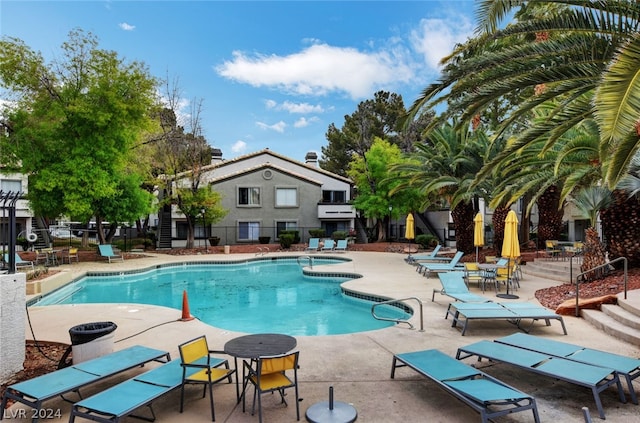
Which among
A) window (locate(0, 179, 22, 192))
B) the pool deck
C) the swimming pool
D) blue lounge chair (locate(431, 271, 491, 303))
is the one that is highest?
window (locate(0, 179, 22, 192))

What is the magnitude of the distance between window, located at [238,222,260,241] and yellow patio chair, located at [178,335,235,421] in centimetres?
2669

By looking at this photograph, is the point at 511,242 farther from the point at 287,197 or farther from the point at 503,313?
the point at 287,197

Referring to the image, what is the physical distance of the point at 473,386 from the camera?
4.35 m

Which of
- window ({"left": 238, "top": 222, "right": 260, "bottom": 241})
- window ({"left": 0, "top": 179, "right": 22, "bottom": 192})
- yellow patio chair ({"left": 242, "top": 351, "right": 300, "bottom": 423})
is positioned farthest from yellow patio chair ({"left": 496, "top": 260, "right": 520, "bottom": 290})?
window ({"left": 0, "top": 179, "right": 22, "bottom": 192})

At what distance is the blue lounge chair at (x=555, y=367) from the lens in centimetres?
441

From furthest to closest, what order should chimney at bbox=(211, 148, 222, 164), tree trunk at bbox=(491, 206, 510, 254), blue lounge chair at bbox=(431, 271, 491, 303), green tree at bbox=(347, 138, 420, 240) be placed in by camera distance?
chimney at bbox=(211, 148, 222, 164)
green tree at bbox=(347, 138, 420, 240)
tree trunk at bbox=(491, 206, 510, 254)
blue lounge chair at bbox=(431, 271, 491, 303)

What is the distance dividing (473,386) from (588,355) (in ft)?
7.05

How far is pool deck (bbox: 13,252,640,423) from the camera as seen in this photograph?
4.50m

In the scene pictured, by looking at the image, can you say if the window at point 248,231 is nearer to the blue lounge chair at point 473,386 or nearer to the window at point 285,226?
the window at point 285,226

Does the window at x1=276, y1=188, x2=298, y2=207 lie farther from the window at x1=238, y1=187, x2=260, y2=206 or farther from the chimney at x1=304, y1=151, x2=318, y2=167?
the chimney at x1=304, y1=151, x2=318, y2=167

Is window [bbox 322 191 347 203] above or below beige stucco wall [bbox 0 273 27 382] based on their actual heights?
above

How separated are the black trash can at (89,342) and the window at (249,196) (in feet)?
85.4

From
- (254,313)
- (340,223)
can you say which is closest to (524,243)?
(340,223)

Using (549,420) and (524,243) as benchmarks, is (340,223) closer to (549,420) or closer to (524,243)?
(524,243)
